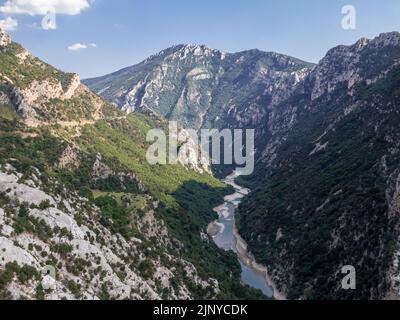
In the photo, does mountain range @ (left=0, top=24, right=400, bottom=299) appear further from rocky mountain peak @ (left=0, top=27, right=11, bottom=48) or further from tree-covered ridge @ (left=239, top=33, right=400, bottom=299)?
rocky mountain peak @ (left=0, top=27, right=11, bottom=48)

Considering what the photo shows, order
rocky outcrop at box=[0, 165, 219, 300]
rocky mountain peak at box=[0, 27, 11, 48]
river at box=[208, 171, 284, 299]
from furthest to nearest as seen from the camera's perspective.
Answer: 1. rocky mountain peak at box=[0, 27, 11, 48]
2. river at box=[208, 171, 284, 299]
3. rocky outcrop at box=[0, 165, 219, 300]

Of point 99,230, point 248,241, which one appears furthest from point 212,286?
point 248,241

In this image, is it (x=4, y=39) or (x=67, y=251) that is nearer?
(x=67, y=251)

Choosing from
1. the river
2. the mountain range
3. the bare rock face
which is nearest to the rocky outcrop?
the mountain range

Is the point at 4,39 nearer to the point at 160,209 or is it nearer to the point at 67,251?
the point at 160,209

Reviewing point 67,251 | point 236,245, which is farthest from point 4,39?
point 67,251

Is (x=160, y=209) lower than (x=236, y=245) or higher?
higher
